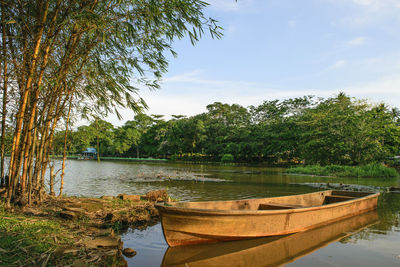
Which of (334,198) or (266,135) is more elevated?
(266,135)

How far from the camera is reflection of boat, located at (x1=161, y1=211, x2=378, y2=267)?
435cm

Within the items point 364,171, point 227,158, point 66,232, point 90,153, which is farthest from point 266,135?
point 90,153

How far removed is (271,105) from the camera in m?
37.6

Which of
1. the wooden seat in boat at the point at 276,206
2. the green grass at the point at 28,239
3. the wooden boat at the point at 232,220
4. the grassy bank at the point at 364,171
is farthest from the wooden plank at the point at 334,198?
the grassy bank at the point at 364,171

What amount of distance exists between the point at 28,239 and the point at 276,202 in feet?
17.2

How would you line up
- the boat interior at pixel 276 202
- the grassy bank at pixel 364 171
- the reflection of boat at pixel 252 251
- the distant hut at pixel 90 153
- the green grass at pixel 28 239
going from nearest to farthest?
1. the green grass at pixel 28 239
2. the reflection of boat at pixel 252 251
3. the boat interior at pixel 276 202
4. the grassy bank at pixel 364 171
5. the distant hut at pixel 90 153

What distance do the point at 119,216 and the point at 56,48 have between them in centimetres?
384

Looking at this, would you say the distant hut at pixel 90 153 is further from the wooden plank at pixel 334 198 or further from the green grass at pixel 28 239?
the green grass at pixel 28 239

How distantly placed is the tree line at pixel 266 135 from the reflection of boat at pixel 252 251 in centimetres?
377

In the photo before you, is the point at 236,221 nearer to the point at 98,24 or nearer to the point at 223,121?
the point at 98,24

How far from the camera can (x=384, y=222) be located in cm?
712

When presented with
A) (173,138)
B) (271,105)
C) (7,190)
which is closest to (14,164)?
(7,190)

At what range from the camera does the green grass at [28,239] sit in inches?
123

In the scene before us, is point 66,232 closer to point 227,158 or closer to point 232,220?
point 232,220
